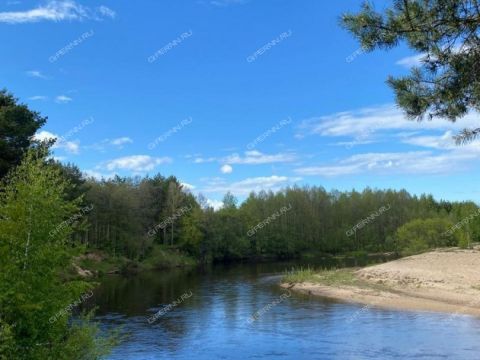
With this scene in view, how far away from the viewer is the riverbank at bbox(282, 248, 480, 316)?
125 feet

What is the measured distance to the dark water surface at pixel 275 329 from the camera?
2428 cm

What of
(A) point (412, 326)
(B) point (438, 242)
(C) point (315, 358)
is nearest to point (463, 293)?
(A) point (412, 326)

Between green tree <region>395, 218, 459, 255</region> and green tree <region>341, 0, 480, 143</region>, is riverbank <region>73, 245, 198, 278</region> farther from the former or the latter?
green tree <region>341, 0, 480, 143</region>

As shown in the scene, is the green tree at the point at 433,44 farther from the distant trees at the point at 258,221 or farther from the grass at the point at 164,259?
the grass at the point at 164,259

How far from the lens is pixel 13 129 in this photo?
92.3ft

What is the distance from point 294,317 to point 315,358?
35.5 ft

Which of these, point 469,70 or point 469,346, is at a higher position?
point 469,70

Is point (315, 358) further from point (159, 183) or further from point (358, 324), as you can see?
point (159, 183)

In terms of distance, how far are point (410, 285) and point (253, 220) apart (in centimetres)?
7383

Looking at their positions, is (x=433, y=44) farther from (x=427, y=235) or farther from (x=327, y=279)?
(x=427, y=235)

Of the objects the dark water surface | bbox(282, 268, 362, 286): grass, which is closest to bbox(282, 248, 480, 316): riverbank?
bbox(282, 268, 362, 286): grass

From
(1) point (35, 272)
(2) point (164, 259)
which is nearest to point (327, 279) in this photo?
(2) point (164, 259)

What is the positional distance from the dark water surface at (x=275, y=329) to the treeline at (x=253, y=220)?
83.3 feet

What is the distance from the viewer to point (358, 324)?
102 ft
